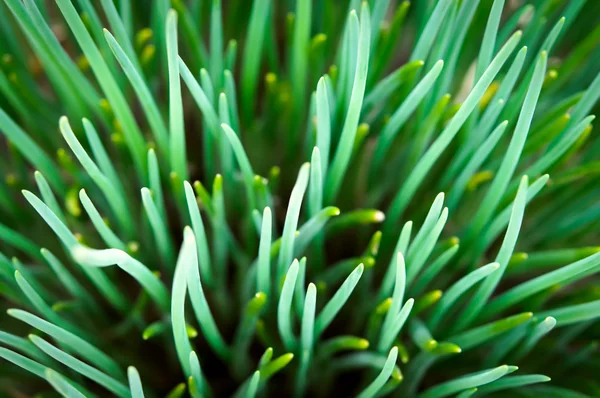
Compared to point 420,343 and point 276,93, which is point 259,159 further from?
point 420,343

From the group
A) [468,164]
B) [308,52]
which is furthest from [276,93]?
[468,164]

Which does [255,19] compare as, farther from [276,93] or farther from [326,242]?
[326,242]

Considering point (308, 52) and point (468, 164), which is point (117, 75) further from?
point (468, 164)

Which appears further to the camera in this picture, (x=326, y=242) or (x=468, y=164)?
(x=326, y=242)

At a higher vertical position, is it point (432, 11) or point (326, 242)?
point (432, 11)

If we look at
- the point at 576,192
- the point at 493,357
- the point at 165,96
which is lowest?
the point at 493,357

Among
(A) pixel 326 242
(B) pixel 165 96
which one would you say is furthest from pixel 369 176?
(B) pixel 165 96

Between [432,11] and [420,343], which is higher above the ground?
[432,11]

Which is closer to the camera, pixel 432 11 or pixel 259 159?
pixel 432 11
